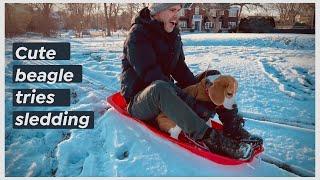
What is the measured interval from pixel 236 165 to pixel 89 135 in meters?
0.89

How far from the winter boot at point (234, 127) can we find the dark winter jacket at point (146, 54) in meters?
0.35

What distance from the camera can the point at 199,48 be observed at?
9.82 feet

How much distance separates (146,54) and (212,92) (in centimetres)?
42

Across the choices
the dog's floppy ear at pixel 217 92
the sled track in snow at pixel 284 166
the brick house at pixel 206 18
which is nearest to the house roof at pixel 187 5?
the brick house at pixel 206 18

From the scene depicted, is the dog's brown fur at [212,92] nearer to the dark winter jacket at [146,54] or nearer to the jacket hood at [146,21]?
the dark winter jacket at [146,54]

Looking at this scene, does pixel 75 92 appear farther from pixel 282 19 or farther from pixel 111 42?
pixel 282 19

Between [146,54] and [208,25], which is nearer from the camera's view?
[146,54]

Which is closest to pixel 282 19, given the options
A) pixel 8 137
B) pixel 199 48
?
pixel 199 48

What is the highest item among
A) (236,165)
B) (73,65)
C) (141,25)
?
(141,25)

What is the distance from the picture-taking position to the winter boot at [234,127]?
2.48 m

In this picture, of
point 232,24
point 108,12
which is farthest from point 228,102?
point 108,12

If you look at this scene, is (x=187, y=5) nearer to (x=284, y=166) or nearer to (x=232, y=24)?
(x=232, y=24)

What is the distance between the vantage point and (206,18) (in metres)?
2.91

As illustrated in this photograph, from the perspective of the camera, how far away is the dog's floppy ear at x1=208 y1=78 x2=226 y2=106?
239 centimetres
